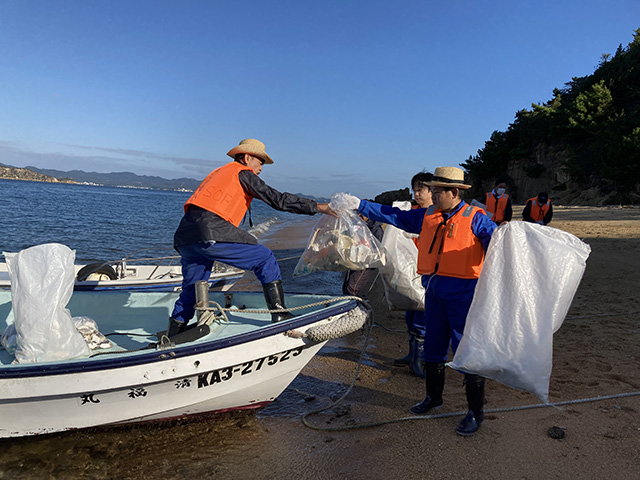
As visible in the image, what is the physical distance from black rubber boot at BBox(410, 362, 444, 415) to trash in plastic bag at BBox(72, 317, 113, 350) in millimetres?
2826

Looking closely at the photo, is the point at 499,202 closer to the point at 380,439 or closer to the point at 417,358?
the point at 417,358

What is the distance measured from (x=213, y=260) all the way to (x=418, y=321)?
2172mm

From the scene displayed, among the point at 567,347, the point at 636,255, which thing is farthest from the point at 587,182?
the point at 567,347

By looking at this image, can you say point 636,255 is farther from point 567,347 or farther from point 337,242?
point 337,242

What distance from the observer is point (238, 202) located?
3.98m

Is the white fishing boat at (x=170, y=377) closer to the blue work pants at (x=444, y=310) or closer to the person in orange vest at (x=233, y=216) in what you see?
the person in orange vest at (x=233, y=216)

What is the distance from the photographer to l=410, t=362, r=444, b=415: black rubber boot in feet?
12.6

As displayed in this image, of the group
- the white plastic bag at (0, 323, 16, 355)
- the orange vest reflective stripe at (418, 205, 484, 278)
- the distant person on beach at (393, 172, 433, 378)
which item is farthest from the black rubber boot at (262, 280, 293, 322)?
the white plastic bag at (0, 323, 16, 355)

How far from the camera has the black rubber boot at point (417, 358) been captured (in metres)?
4.90

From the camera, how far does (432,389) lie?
12.9 feet

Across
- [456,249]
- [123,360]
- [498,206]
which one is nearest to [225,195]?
[123,360]

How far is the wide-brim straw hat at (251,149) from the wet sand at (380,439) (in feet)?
7.41

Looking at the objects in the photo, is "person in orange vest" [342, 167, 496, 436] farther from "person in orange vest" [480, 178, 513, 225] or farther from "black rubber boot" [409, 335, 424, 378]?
"person in orange vest" [480, 178, 513, 225]

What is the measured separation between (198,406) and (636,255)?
34.1 feet
